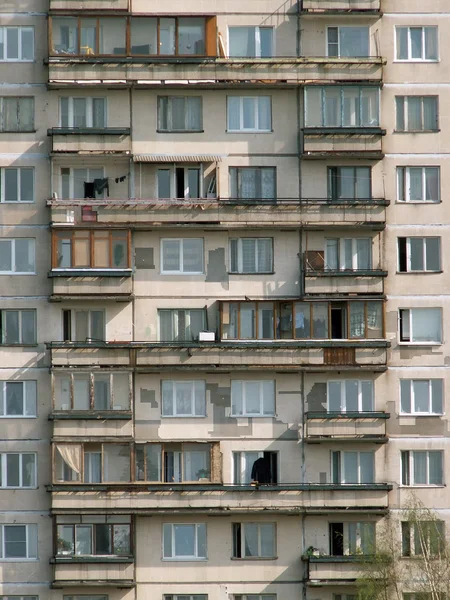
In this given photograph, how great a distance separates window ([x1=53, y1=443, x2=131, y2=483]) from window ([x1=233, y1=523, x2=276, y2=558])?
226 inches

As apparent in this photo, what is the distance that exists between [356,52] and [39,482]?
25005 mm

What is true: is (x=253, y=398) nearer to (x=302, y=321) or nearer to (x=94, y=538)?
(x=302, y=321)

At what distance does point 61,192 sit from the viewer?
A: 267 feet

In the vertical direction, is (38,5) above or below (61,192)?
above

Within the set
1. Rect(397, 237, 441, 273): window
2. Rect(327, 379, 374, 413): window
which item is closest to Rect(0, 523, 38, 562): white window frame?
Rect(327, 379, 374, 413): window

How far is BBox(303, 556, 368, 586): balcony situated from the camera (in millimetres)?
78938

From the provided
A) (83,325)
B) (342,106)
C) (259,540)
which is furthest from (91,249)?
(259,540)

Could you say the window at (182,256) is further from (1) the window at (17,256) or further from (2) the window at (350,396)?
(2) the window at (350,396)

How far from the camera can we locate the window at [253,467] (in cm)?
8038

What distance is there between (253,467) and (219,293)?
8.23m

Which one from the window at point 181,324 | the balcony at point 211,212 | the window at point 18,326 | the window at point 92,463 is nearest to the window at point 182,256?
the balcony at point 211,212

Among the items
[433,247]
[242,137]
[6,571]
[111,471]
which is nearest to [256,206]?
[242,137]

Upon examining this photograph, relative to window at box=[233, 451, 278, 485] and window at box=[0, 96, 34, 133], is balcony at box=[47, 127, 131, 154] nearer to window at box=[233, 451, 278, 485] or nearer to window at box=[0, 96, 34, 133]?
window at box=[0, 96, 34, 133]

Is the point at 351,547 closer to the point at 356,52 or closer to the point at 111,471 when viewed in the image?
the point at 111,471
